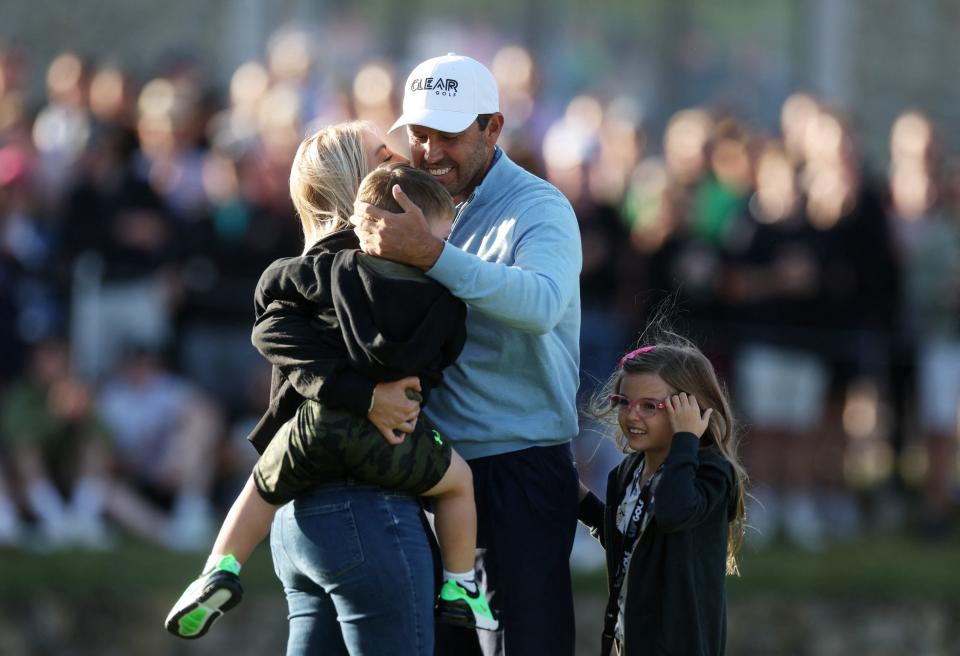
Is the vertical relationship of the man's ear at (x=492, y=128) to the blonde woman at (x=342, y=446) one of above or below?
above

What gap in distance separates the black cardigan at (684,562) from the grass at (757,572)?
4.24 metres

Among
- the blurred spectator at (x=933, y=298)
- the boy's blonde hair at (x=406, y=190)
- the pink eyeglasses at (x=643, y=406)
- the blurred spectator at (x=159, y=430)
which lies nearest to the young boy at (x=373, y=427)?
the boy's blonde hair at (x=406, y=190)

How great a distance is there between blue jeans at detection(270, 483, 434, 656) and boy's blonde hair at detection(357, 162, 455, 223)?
689mm

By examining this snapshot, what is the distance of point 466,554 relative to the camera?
4.18 m

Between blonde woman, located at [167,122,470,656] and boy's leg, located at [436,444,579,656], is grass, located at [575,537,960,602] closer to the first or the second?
boy's leg, located at [436,444,579,656]

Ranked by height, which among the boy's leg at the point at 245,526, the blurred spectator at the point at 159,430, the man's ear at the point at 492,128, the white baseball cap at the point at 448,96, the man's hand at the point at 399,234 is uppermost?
the white baseball cap at the point at 448,96

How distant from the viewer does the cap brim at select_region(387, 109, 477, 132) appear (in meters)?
4.26

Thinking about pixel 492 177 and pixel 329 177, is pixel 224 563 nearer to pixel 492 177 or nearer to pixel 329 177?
pixel 329 177

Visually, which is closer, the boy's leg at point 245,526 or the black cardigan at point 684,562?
the black cardigan at point 684,562

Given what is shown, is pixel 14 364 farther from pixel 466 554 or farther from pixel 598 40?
pixel 598 40

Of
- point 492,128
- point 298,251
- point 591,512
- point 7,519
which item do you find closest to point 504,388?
point 591,512

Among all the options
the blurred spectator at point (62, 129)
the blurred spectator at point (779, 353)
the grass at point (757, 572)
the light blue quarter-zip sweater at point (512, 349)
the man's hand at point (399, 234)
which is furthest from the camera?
the blurred spectator at point (779, 353)

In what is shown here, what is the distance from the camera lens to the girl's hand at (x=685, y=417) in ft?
13.8

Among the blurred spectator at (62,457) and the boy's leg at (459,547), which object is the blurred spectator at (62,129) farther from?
the boy's leg at (459,547)
